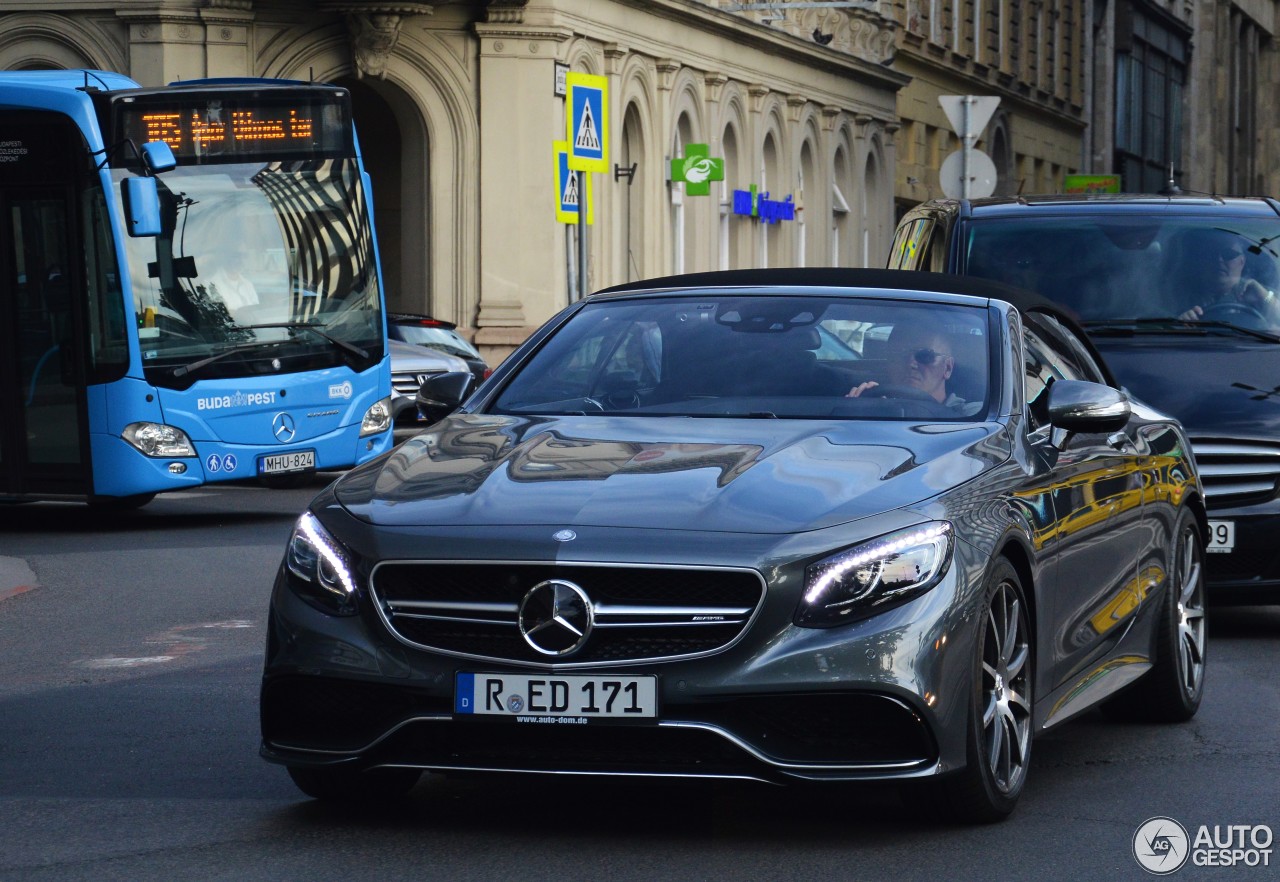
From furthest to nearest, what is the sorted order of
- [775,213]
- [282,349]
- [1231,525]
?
[775,213]
[282,349]
[1231,525]

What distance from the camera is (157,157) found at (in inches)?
637

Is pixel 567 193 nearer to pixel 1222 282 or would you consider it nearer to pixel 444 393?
pixel 1222 282

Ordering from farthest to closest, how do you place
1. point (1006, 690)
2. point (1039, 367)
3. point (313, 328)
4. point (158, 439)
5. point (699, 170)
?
1. point (699, 170)
2. point (313, 328)
3. point (158, 439)
4. point (1039, 367)
5. point (1006, 690)

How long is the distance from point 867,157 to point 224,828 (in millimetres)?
46139

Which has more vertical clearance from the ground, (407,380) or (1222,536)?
(1222,536)

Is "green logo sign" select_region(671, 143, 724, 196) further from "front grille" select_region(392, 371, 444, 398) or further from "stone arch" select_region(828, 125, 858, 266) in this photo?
"stone arch" select_region(828, 125, 858, 266)

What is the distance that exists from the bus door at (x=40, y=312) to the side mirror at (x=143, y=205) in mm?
509

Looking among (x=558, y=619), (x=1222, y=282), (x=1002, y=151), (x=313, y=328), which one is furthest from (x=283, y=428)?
(x=1002, y=151)

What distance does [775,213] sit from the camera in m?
44.9

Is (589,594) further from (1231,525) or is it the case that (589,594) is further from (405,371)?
(405,371)

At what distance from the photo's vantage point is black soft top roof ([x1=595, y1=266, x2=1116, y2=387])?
297 inches

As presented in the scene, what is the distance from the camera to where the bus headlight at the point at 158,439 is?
16.0m

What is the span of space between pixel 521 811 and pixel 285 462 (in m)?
10.8

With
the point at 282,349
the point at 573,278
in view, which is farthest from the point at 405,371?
the point at 282,349
